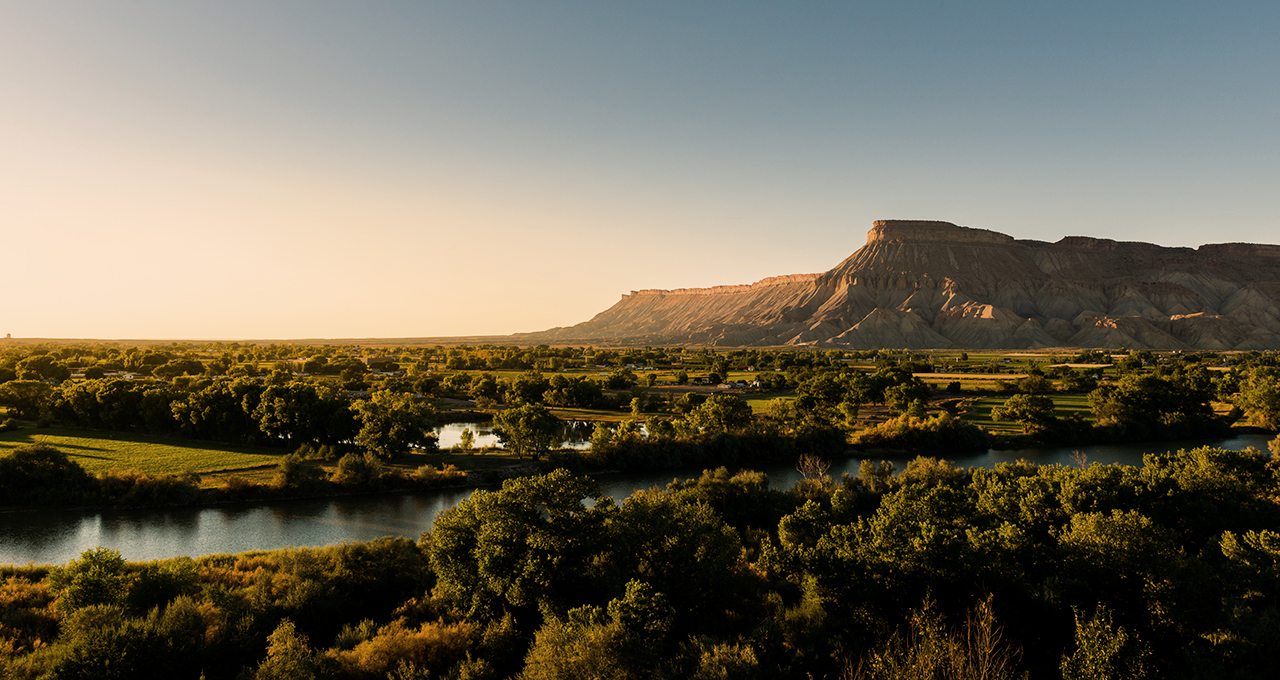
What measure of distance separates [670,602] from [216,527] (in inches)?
1055

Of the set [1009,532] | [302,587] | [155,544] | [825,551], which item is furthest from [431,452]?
[1009,532]

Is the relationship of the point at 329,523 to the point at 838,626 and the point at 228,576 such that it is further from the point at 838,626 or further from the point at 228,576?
the point at 838,626

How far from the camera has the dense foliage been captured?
1661 centimetres

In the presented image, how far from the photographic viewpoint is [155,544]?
3195 centimetres

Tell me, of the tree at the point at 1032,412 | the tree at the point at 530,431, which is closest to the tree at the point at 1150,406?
the tree at the point at 1032,412

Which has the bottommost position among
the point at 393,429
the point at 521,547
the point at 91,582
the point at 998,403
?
the point at 998,403

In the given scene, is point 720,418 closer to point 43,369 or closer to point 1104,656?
point 1104,656

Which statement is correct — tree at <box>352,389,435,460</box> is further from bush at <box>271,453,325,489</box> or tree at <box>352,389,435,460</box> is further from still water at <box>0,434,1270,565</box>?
still water at <box>0,434,1270,565</box>

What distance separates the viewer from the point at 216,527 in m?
34.6

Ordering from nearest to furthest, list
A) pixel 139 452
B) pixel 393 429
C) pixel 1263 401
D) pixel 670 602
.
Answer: pixel 670 602 < pixel 139 452 < pixel 393 429 < pixel 1263 401

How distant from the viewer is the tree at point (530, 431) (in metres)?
48.4

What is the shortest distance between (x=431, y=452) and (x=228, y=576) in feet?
81.6

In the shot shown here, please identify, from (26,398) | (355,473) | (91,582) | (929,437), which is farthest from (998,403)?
(26,398)

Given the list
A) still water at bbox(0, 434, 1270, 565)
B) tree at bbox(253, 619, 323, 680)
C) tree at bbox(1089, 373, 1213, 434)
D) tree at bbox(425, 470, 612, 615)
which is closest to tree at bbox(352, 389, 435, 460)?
still water at bbox(0, 434, 1270, 565)
